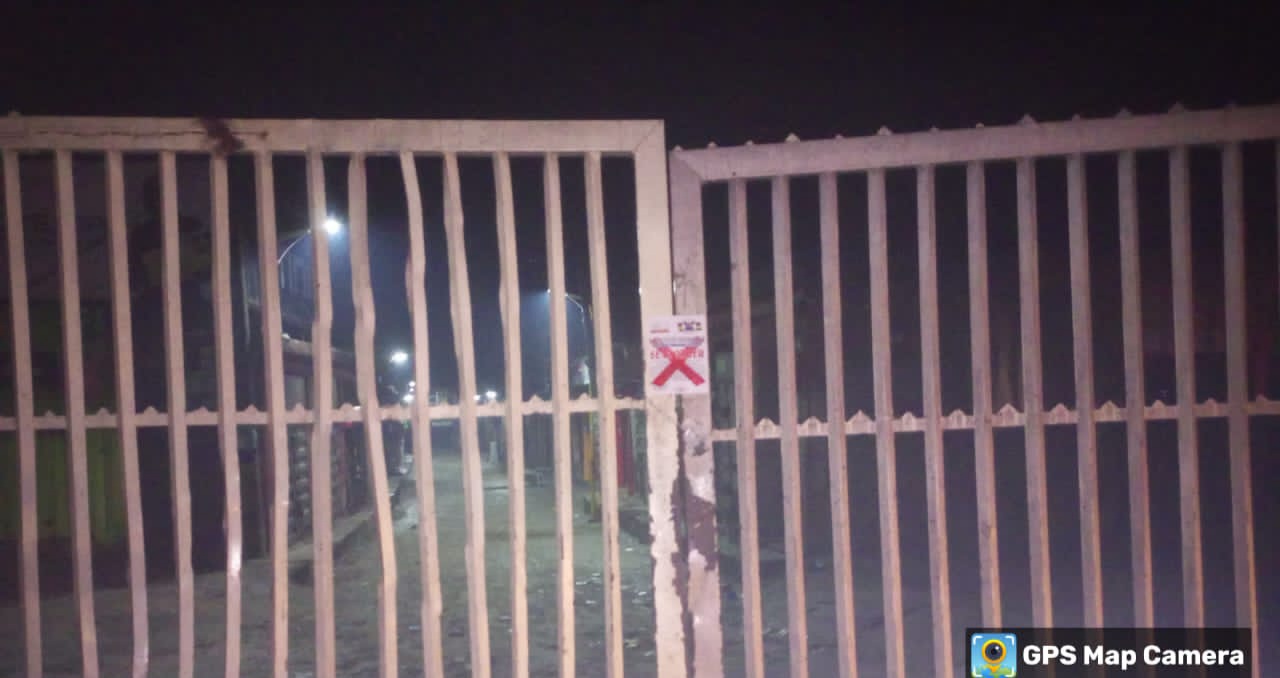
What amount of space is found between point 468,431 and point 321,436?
55 centimetres

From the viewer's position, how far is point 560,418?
3.89 metres

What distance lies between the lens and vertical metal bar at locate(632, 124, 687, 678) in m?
3.97

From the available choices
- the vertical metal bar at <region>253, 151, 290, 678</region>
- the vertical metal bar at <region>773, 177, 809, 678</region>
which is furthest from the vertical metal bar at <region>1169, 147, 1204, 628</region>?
the vertical metal bar at <region>253, 151, 290, 678</region>

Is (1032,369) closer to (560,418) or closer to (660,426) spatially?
(660,426)

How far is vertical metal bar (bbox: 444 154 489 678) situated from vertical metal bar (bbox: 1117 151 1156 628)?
252 centimetres

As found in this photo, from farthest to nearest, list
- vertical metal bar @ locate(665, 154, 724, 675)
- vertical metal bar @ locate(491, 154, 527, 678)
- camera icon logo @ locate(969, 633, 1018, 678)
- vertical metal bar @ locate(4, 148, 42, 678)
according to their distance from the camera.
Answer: camera icon logo @ locate(969, 633, 1018, 678) → vertical metal bar @ locate(665, 154, 724, 675) → vertical metal bar @ locate(491, 154, 527, 678) → vertical metal bar @ locate(4, 148, 42, 678)

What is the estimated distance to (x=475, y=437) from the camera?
387 centimetres

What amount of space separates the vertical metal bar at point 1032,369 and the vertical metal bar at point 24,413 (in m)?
3.47

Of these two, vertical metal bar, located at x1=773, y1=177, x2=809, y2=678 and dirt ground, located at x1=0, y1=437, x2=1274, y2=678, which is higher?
vertical metal bar, located at x1=773, y1=177, x2=809, y2=678

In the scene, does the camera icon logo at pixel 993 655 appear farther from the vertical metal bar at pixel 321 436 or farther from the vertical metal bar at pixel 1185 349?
the vertical metal bar at pixel 321 436

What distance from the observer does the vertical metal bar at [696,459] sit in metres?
4.00

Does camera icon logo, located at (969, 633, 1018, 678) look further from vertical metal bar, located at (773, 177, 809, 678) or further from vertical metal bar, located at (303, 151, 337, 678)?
vertical metal bar, located at (303, 151, 337, 678)

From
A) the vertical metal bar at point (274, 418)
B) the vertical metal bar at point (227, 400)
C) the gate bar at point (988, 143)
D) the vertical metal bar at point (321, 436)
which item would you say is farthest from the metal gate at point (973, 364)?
the vertical metal bar at point (227, 400)

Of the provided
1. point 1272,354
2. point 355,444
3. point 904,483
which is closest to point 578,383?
point 355,444
